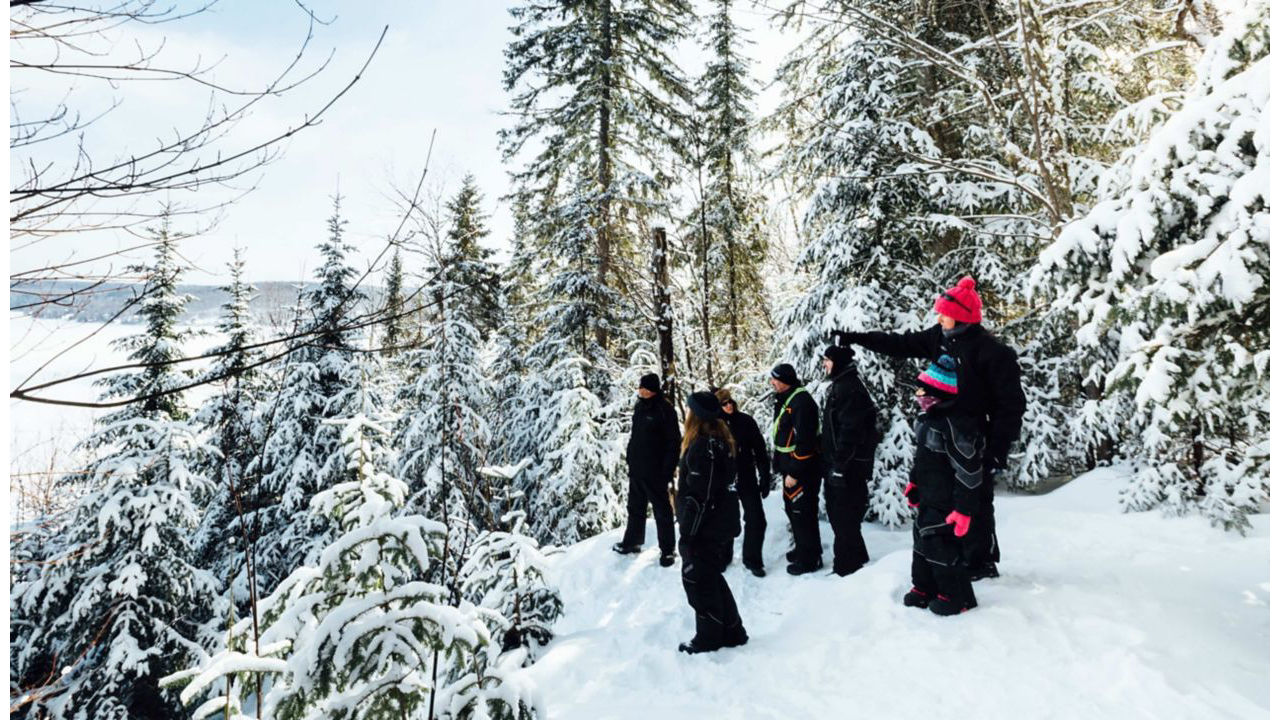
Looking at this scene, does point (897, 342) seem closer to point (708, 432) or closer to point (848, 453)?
point (848, 453)

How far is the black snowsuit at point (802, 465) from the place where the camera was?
583 centimetres

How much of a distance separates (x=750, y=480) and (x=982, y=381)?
245 cm

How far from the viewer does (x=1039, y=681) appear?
3.54 meters

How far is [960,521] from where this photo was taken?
4.21m

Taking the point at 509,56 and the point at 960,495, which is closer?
the point at 960,495

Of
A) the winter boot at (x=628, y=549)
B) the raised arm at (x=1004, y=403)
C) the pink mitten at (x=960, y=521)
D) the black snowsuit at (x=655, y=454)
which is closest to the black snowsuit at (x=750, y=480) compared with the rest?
the black snowsuit at (x=655, y=454)

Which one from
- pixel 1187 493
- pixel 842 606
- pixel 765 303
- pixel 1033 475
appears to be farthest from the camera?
pixel 765 303

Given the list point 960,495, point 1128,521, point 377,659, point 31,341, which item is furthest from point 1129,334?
point 31,341

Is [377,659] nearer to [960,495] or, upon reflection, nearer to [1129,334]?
[960,495]

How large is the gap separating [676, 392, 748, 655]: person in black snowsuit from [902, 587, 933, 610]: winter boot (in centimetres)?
128

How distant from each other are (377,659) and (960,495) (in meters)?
3.84

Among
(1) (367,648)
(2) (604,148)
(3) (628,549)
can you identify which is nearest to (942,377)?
(3) (628,549)

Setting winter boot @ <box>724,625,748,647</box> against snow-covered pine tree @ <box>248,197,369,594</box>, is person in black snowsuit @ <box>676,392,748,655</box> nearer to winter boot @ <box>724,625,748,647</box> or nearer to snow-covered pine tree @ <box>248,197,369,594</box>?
winter boot @ <box>724,625,748,647</box>

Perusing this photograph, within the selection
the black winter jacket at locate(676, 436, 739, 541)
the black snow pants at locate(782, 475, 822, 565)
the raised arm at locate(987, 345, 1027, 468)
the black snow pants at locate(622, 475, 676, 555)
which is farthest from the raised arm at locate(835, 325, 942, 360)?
the black snow pants at locate(622, 475, 676, 555)
